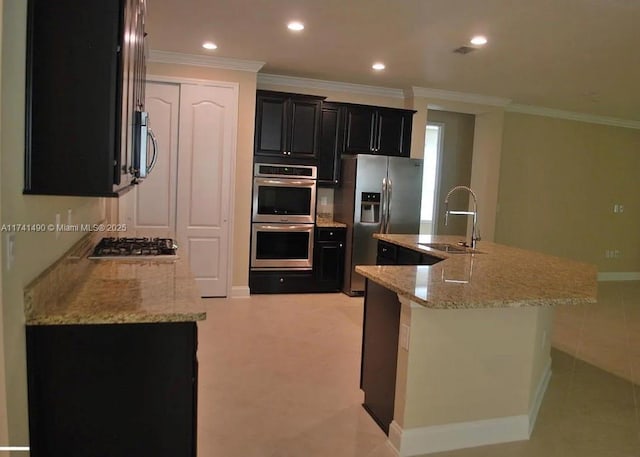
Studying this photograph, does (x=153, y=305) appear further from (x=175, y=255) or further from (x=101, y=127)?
(x=175, y=255)

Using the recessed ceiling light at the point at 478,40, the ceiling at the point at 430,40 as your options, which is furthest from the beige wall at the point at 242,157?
the recessed ceiling light at the point at 478,40

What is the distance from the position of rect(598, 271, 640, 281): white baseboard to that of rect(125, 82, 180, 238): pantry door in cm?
690

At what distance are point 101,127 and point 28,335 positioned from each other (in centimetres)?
74

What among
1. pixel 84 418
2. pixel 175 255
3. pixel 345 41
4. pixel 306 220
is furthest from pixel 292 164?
pixel 84 418

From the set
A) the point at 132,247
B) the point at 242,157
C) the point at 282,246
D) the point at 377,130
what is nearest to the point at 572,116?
the point at 377,130

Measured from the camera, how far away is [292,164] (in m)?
5.72

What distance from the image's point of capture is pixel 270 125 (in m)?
5.59

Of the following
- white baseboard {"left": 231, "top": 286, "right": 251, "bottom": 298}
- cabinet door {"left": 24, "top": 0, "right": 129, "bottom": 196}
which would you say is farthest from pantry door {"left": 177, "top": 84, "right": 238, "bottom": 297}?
cabinet door {"left": 24, "top": 0, "right": 129, "bottom": 196}

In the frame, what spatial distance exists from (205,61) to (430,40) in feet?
7.94

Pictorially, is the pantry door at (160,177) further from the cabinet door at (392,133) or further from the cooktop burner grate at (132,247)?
the cabinet door at (392,133)

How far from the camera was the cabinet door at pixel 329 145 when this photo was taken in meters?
5.89

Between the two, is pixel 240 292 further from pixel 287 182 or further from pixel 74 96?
pixel 74 96

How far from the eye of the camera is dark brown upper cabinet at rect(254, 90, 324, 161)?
5.56 m

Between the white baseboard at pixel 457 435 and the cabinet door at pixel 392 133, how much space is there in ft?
13.3
